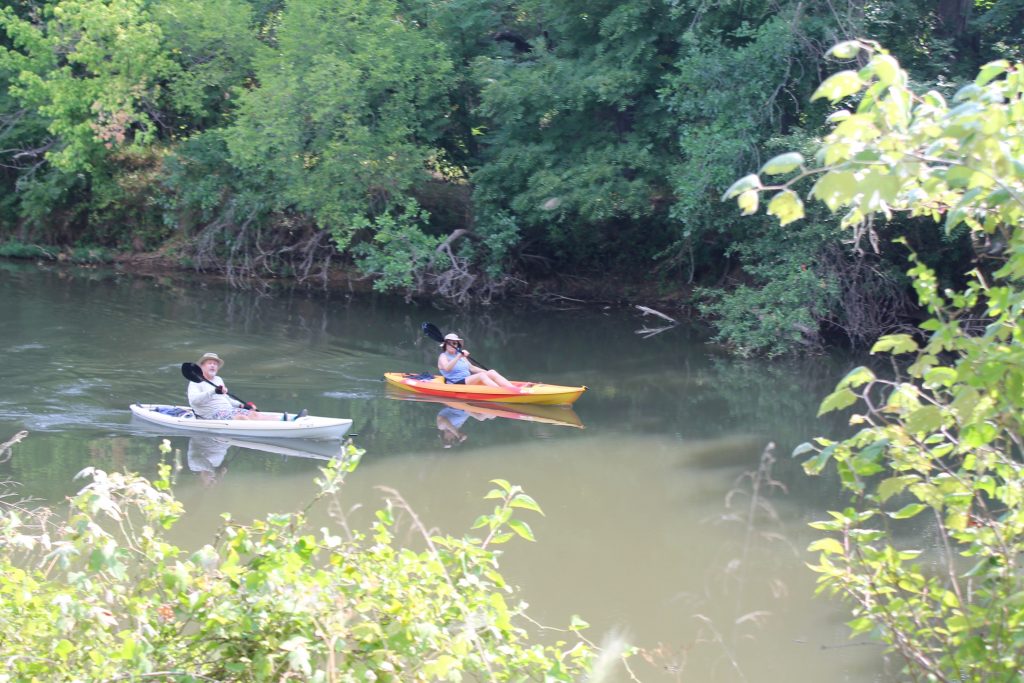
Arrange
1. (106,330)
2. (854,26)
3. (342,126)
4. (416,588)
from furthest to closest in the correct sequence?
(342,126) < (106,330) < (854,26) < (416,588)

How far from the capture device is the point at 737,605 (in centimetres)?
705

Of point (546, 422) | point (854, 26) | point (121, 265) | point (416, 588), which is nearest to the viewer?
point (416, 588)

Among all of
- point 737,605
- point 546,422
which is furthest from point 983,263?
point 737,605

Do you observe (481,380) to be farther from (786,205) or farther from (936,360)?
(786,205)

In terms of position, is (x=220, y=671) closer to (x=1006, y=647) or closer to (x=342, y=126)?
(x=1006, y=647)

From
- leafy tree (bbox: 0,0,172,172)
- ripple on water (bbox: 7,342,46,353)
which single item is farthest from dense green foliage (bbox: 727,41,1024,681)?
leafy tree (bbox: 0,0,172,172)

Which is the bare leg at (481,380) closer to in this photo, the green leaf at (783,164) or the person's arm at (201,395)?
the person's arm at (201,395)

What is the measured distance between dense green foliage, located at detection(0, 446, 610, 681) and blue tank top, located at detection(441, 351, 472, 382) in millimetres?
9748

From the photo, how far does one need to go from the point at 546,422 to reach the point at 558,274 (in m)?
9.11

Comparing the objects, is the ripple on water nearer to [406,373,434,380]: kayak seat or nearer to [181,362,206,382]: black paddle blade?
[181,362,206,382]: black paddle blade

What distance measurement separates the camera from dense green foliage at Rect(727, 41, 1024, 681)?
2.41 m

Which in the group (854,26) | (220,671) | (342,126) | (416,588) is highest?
(854,26)

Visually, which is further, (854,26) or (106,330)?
(106,330)

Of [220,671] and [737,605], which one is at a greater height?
[220,671]
